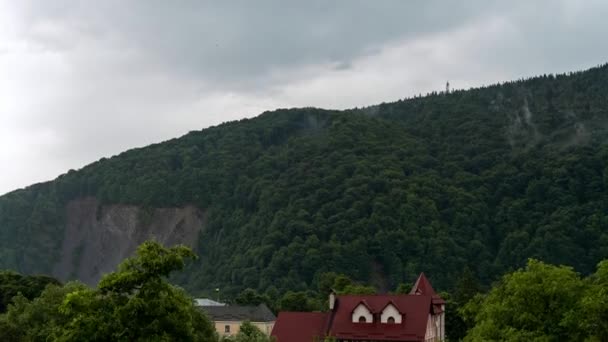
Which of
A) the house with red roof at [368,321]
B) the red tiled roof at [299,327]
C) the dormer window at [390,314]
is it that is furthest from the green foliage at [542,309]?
the red tiled roof at [299,327]

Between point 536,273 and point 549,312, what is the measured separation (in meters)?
2.12

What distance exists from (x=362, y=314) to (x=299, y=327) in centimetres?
600

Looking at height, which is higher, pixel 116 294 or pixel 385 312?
pixel 116 294

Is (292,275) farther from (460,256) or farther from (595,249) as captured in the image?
(595,249)

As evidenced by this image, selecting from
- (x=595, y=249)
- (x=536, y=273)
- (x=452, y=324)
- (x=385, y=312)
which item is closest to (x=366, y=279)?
(x=595, y=249)

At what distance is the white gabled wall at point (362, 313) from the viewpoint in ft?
291

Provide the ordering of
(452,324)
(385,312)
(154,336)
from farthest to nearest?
(452,324), (385,312), (154,336)

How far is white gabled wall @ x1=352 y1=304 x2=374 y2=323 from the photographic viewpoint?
88.8 m

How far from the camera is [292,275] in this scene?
189875 mm

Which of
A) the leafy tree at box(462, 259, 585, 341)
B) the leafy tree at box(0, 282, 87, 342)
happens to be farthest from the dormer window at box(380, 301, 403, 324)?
the leafy tree at box(462, 259, 585, 341)

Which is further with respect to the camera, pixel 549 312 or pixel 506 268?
pixel 506 268

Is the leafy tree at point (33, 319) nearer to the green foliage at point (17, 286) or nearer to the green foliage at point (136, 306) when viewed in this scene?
the green foliage at point (136, 306)

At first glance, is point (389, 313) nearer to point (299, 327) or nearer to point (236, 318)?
point (299, 327)

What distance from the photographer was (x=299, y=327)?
294 feet
